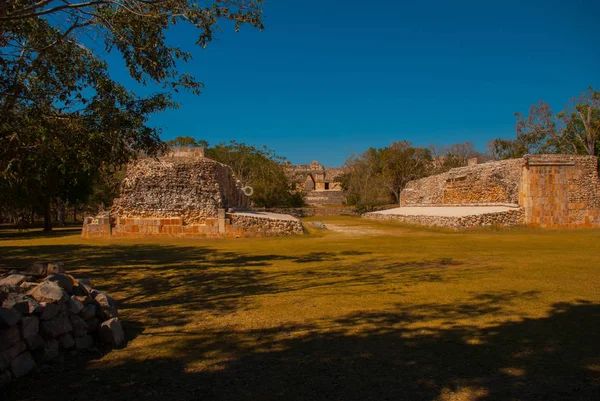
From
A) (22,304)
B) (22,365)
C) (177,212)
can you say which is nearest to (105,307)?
(22,304)

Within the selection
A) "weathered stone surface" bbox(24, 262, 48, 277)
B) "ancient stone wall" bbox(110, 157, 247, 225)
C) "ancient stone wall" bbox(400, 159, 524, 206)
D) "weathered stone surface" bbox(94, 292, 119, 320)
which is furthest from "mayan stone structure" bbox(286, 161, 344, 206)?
"weathered stone surface" bbox(94, 292, 119, 320)

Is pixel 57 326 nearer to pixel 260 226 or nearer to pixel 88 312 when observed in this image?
pixel 88 312

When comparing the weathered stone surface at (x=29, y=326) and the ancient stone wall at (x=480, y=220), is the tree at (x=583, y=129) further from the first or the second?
the weathered stone surface at (x=29, y=326)

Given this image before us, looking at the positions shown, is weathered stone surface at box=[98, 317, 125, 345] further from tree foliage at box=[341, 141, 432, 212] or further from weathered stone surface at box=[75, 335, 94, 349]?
tree foliage at box=[341, 141, 432, 212]

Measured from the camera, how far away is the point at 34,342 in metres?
4.04

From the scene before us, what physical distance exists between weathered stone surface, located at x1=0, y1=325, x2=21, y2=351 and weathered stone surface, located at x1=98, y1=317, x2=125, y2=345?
0.88 meters

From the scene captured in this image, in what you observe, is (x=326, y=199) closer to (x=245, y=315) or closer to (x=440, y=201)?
(x=440, y=201)

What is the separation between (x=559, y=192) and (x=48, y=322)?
23814mm

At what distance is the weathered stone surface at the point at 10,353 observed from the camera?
3664 mm

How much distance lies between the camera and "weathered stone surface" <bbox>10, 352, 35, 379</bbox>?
3.75 m

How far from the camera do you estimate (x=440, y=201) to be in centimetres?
3102

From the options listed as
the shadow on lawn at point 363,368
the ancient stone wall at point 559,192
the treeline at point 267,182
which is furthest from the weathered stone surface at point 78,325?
the treeline at point 267,182

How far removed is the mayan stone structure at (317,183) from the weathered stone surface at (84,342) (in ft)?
136

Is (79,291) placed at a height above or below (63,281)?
below
